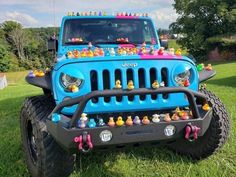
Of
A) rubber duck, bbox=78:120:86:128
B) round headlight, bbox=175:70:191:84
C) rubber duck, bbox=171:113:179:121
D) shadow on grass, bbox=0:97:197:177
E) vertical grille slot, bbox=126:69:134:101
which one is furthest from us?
shadow on grass, bbox=0:97:197:177

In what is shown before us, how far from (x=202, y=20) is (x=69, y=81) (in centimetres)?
4252

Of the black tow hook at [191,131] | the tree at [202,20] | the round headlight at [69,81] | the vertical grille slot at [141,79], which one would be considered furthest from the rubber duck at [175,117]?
the tree at [202,20]

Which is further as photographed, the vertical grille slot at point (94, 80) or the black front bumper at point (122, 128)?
the vertical grille slot at point (94, 80)

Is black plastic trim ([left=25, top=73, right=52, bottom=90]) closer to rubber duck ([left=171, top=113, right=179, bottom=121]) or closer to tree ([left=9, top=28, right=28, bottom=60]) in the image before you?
rubber duck ([left=171, top=113, right=179, bottom=121])

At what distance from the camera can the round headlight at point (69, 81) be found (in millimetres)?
3717

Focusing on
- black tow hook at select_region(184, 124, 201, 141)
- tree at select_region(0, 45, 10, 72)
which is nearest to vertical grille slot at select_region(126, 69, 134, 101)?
black tow hook at select_region(184, 124, 201, 141)

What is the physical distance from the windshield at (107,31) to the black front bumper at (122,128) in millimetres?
2131

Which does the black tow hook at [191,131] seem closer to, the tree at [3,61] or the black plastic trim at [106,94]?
the black plastic trim at [106,94]

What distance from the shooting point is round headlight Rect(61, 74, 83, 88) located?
3.72 metres

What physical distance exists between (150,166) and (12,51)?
76448 mm

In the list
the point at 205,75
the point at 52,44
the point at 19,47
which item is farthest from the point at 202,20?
the point at 19,47

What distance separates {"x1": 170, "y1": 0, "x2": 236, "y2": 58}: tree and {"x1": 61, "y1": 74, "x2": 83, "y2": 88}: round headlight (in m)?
40.0

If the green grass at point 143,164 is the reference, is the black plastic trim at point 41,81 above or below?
above

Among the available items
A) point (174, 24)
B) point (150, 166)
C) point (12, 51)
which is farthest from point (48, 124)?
point (12, 51)
